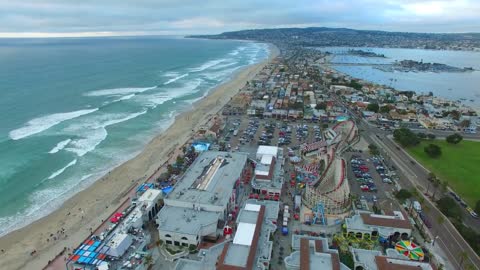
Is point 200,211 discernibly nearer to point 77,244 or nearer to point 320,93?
point 77,244

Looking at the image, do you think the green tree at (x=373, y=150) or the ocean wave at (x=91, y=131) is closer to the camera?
the green tree at (x=373, y=150)

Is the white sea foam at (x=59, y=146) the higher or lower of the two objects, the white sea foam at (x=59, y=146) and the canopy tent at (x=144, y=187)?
the lower

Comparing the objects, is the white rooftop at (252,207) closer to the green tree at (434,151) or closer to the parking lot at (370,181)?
the parking lot at (370,181)

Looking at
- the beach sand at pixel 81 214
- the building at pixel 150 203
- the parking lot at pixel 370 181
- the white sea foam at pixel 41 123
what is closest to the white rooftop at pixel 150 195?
the building at pixel 150 203

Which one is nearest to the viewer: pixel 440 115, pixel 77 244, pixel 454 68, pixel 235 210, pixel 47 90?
pixel 77 244

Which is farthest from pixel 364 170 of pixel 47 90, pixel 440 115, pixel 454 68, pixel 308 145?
pixel 454 68

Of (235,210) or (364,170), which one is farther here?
(364,170)

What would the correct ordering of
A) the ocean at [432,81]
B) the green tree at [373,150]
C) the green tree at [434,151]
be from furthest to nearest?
the ocean at [432,81]
the green tree at [373,150]
the green tree at [434,151]
